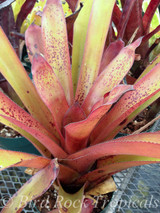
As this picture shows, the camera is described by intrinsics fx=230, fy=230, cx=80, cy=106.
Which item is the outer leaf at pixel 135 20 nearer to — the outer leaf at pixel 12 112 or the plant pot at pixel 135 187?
the plant pot at pixel 135 187

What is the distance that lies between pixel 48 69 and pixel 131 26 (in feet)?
1.48

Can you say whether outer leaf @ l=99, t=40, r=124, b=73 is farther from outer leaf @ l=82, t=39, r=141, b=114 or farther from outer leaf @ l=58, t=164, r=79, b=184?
outer leaf @ l=58, t=164, r=79, b=184

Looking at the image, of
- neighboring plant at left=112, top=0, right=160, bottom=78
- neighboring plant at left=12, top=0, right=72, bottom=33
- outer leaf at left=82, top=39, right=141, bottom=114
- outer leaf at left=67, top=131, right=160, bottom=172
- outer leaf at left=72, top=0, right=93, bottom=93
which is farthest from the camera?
neighboring plant at left=12, top=0, right=72, bottom=33

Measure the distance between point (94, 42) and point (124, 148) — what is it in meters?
0.24

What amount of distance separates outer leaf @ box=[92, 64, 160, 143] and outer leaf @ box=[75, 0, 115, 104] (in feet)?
0.24

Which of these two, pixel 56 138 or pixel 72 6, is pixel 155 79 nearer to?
pixel 56 138

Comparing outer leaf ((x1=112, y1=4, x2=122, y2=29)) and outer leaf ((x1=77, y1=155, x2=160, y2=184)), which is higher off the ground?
outer leaf ((x1=112, y1=4, x2=122, y2=29))

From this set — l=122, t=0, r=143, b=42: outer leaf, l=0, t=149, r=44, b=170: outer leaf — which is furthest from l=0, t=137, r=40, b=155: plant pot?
l=122, t=0, r=143, b=42: outer leaf

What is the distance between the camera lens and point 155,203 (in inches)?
25.5

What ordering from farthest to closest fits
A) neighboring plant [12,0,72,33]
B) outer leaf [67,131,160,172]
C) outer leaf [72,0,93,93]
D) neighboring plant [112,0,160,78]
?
neighboring plant [12,0,72,33], neighboring plant [112,0,160,78], outer leaf [72,0,93,93], outer leaf [67,131,160,172]

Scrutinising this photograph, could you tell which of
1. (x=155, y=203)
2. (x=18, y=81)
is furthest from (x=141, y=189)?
(x=18, y=81)

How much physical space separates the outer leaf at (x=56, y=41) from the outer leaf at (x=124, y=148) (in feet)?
0.42

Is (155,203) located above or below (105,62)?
below

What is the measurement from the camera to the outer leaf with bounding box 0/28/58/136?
434 mm
